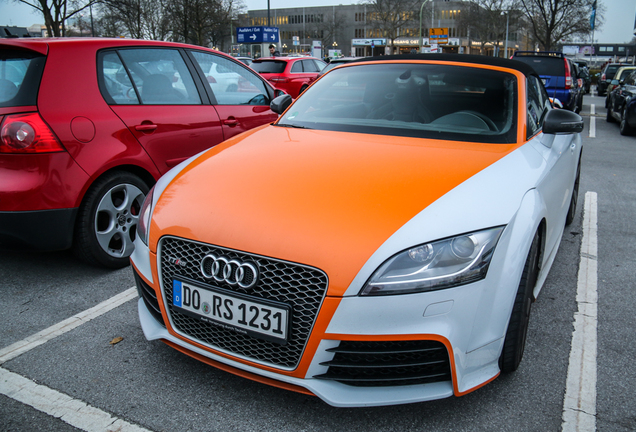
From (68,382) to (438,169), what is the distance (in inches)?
75.9

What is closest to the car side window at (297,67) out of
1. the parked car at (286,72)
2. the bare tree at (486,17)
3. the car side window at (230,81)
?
the parked car at (286,72)

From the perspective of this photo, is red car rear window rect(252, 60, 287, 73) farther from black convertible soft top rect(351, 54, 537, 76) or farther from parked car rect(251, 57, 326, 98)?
black convertible soft top rect(351, 54, 537, 76)

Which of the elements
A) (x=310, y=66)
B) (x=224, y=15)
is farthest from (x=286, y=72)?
(x=224, y=15)

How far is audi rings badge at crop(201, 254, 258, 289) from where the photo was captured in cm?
187

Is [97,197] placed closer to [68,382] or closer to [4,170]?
[4,170]

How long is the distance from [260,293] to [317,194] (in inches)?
19.1

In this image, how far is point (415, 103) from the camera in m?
3.17

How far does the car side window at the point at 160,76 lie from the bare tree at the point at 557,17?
43.2m

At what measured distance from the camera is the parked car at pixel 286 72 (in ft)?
48.0

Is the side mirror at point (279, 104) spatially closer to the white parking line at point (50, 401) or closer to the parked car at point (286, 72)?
the white parking line at point (50, 401)

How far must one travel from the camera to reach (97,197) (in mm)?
3322

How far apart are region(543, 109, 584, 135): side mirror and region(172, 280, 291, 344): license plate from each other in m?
1.99

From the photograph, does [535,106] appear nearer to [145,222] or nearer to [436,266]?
[436,266]

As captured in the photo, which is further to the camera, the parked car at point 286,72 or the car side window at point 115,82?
the parked car at point 286,72
